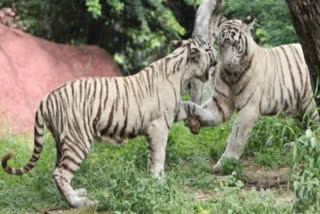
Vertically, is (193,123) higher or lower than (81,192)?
higher

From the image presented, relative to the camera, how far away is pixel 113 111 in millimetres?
7008

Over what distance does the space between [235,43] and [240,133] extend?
2.74 ft

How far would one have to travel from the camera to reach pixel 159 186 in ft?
20.2

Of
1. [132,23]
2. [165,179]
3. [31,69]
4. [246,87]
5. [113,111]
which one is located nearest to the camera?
[165,179]

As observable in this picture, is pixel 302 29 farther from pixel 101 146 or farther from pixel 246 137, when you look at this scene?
pixel 101 146

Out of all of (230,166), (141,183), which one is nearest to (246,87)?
(230,166)

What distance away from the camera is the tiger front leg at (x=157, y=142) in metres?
7.15

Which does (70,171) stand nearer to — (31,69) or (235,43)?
(235,43)

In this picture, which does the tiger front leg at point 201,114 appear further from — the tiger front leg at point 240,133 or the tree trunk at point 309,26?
the tree trunk at point 309,26

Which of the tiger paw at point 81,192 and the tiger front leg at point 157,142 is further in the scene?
the tiger front leg at point 157,142

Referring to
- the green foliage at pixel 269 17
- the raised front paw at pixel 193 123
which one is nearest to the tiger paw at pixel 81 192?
the raised front paw at pixel 193 123

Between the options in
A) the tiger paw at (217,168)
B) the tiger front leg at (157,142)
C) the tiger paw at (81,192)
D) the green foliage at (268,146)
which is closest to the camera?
the tiger paw at (81,192)

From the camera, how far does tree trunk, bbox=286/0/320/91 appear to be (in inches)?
228

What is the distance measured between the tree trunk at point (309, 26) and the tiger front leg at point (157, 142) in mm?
1600
